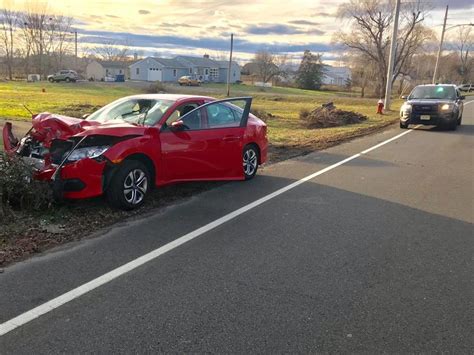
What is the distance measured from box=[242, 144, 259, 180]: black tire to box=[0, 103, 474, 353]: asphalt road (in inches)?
A: 45.8

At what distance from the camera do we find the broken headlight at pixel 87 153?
5965 mm

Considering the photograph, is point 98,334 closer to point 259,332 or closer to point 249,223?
point 259,332

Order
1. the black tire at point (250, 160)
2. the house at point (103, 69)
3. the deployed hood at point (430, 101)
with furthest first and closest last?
the house at point (103, 69) < the deployed hood at point (430, 101) < the black tire at point (250, 160)

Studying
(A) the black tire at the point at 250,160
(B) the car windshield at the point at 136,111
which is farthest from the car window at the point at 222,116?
(B) the car windshield at the point at 136,111

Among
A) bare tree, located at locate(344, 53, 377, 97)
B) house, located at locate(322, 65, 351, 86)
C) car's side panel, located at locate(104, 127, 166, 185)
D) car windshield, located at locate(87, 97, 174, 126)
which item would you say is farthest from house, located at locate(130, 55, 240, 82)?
car's side panel, located at locate(104, 127, 166, 185)

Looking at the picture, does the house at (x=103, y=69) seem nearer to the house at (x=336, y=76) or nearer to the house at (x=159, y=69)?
the house at (x=159, y=69)

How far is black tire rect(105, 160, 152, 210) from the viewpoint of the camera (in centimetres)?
611

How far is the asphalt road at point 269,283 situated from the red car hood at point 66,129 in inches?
46.9

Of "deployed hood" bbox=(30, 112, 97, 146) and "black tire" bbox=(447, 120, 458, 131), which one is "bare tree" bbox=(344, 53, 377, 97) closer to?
"black tire" bbox=(447, 120, 458, 131)

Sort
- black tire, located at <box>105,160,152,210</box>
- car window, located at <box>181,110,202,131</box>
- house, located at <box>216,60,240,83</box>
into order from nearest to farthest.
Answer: black tire, located at <box>105,160,152,210</box> < car window, located at <box>181,110,202,131</box> < house, located at <box>216,60,240,83</box>

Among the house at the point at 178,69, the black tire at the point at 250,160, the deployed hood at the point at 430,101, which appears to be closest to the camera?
the black tire at the point at 250,160

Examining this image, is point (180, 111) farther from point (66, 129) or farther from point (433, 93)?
point (433, 93)

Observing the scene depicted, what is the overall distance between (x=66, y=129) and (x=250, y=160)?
11.1 ft

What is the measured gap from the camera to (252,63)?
123188mm
